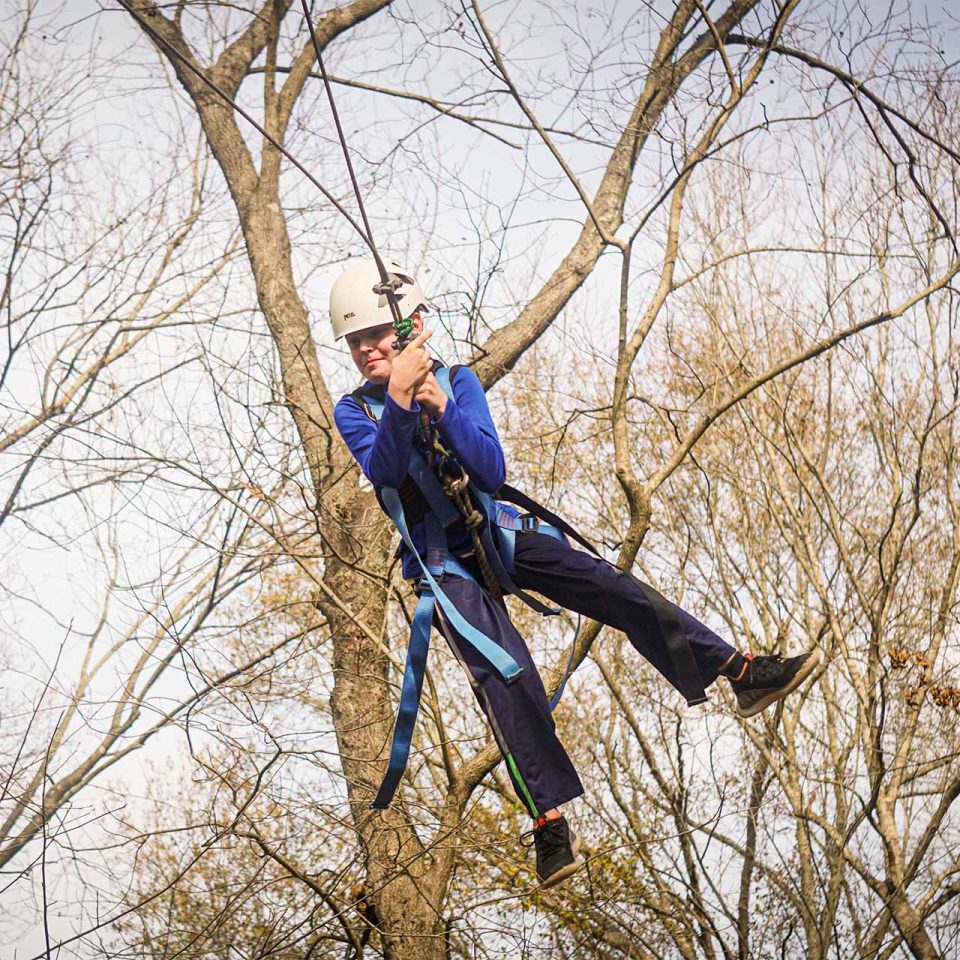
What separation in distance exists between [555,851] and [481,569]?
0.76m

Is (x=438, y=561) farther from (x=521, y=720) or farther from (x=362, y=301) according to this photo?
(x=362, y=301)

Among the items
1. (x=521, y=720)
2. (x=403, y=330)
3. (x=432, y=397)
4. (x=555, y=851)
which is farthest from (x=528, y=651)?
(x=403, y=330)

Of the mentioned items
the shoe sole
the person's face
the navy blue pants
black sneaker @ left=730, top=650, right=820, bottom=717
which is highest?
the person's face

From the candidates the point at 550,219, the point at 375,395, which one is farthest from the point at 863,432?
the point at 375,395

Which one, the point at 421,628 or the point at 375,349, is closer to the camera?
the point at 421,628

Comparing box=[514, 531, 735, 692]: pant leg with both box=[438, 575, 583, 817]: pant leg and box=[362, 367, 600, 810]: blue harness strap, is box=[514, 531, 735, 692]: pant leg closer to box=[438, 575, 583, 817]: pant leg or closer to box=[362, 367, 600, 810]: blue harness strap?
box=[362, 367, 600, 810]: blue harness strap

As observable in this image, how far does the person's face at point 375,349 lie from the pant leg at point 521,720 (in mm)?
699

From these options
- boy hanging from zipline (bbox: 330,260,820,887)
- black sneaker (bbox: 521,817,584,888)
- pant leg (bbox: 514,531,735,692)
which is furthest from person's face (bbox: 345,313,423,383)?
black sneaker (bbox: 521,817,584,888)

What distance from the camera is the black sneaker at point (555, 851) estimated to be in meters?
2.67

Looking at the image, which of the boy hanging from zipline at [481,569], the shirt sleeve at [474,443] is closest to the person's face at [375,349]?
the boy hanging from zipline at [481,569]

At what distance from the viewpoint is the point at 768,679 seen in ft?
9.89

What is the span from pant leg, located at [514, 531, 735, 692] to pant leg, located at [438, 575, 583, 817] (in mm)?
246

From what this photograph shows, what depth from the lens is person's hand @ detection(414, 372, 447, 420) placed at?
270 cm

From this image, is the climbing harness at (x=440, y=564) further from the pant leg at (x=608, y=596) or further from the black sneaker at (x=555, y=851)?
the black sneaker at (x=555, y=851)
